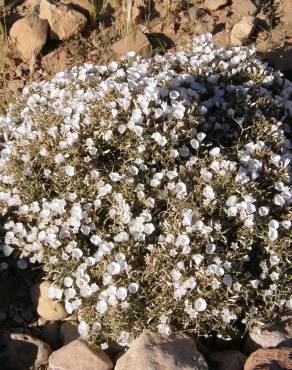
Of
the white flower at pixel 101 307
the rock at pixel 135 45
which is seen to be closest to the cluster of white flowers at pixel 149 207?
the white flower at pixel 101 307

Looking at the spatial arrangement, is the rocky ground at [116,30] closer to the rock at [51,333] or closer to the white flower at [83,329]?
the rock at [51,333]

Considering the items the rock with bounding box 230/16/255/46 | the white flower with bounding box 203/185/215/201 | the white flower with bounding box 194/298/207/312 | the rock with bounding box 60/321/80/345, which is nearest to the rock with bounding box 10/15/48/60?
the rock with bounding box 230/16/255/46

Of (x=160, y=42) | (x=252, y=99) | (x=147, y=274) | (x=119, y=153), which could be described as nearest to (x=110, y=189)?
(x=119, y=153)

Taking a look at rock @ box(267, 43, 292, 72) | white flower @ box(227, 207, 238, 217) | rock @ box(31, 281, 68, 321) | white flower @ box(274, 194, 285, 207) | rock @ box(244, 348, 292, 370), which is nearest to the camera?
rock @ box(244, 348, 292, 370)

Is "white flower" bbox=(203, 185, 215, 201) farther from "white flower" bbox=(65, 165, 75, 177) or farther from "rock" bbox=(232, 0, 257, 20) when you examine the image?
"rock" bbox=(232, 0, 257, 20)

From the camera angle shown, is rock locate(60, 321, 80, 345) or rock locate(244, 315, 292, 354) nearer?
rock locate(244, 315, 292, 354)

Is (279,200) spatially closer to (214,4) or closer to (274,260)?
(274,260)
